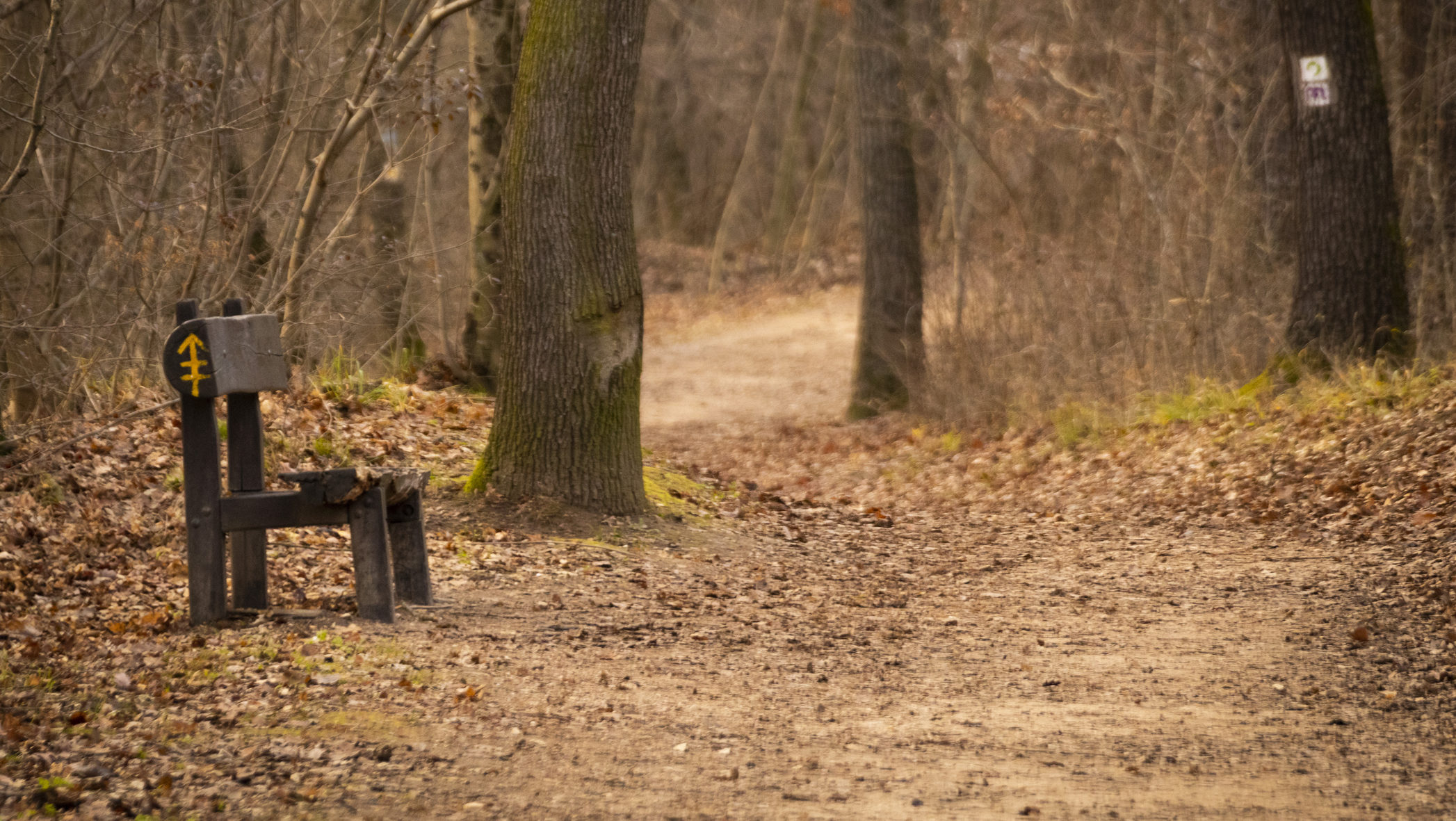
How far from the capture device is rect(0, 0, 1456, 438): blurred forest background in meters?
9.34

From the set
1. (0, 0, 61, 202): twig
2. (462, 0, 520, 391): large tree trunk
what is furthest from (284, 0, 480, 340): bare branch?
(0, 0, 61, 202): twig

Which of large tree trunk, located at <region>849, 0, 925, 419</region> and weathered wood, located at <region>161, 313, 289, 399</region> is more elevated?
large tree trunk, located at <region>849, 0, 925, 419</region>

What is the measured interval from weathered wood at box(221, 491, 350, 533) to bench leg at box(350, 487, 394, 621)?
86mm

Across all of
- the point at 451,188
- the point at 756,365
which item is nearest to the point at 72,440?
the point at 756,365

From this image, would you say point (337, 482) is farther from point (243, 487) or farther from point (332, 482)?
point (243, 487)

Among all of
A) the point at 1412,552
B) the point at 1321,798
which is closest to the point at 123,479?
the point at 1321,798

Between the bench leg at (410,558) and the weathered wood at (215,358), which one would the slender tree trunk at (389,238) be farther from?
the weathered wood at (215,358)

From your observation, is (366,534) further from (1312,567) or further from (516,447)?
(1312,567)

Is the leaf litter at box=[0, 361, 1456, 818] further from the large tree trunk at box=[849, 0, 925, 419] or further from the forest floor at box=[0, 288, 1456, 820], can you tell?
the large tree trunk at box=[849, 0, 925, 419]

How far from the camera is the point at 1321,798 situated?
4.24m

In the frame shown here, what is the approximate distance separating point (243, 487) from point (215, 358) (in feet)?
2.51

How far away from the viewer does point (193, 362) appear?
5.93 metres

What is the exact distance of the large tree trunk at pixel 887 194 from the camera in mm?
16438

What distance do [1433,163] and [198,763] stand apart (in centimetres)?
1262
